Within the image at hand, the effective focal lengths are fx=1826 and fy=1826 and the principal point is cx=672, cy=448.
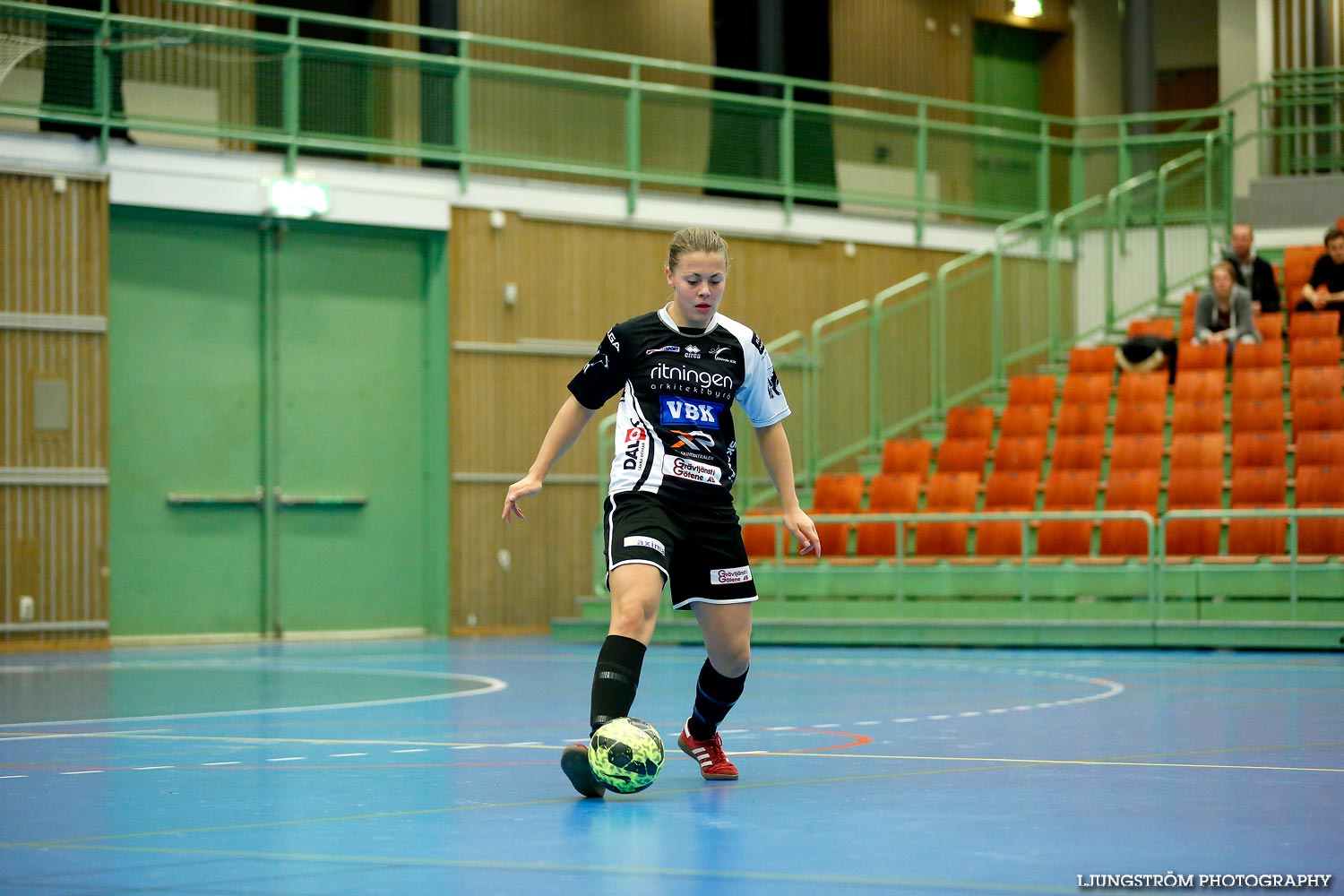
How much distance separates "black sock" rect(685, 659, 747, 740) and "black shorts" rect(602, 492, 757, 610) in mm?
306

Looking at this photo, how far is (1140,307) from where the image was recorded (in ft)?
67.6

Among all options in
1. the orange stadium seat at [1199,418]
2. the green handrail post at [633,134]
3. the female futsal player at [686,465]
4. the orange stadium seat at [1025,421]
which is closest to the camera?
the female futsal player at [686,465]

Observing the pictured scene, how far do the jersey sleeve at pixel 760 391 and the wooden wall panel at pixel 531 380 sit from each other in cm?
1234

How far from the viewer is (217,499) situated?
17484 mm

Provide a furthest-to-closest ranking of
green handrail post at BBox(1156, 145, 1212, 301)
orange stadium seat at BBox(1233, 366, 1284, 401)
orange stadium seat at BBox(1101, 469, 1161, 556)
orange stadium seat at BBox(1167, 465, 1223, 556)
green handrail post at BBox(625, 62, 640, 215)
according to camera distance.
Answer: green handrail post at BBox(1156, 145, 1212, 301) → green handrail post at BBox(625, 62, 640, 215) → orange stadium seat at BBox(1233, 366, 1284, 401) → orange stadium seat at BBox(1167, 465, 1223, 556) → orange stadium seat at BBox(1101, 469, 1161, 556)

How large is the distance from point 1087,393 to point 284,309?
8.05 m

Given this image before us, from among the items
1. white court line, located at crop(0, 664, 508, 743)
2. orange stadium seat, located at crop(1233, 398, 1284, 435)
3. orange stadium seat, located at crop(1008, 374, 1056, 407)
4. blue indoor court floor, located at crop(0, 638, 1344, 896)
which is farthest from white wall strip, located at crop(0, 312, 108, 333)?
orange stadium seat, located at crop(1233, 398, 1284, 435)

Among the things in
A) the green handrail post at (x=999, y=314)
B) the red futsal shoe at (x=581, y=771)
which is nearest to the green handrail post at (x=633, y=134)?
the green handrail post at (x=999, y=314)

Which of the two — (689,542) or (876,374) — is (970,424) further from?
(689,542)

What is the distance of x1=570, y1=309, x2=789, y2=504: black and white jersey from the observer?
623 cm

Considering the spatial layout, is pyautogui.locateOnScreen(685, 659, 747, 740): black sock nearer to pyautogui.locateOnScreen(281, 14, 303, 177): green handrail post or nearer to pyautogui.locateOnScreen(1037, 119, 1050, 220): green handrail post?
pyautogui.locateOnScreen(281, 14, 303, 177): green handrail post

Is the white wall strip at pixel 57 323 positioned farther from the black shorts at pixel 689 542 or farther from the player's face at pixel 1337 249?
the player's face at pixel 1337 249

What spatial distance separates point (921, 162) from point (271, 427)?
27.4ft

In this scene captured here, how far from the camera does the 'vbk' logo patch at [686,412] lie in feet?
20.5
